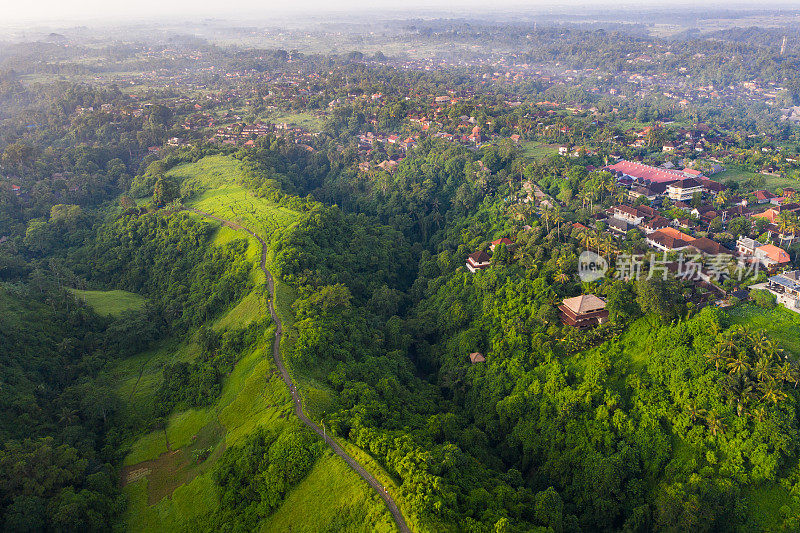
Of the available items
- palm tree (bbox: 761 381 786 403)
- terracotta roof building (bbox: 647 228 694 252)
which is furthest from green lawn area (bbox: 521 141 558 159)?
palm tree (bbox: 761 381 786 403)

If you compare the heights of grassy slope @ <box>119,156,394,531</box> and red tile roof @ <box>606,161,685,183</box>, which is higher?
red tile roof @ <box>606,161,685,183</box>

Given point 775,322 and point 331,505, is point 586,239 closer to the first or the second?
point 775,322

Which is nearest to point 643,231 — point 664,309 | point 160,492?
point 664,309

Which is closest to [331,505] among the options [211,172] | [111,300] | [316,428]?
[316,428]

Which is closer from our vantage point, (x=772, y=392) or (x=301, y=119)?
(x=772, y=392)

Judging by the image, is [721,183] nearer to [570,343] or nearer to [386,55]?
[570,343]

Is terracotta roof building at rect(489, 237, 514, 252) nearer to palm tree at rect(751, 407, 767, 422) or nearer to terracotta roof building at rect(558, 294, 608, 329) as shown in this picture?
terracotta roof building at rect(558, 294, 608, 329)
